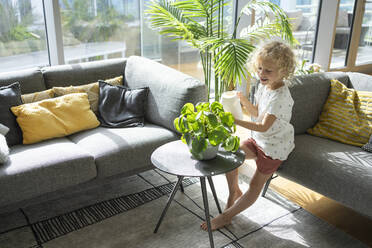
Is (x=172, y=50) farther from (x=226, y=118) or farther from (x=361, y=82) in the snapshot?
(x=226, y=118)

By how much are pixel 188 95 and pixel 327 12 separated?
3.41 m

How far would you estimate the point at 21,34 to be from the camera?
10.2ft

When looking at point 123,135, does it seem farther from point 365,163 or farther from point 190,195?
point 365,163

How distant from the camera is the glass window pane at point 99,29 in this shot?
3266 mm

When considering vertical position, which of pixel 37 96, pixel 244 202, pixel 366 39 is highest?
pixel 366 39

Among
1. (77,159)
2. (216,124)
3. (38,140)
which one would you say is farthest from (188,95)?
(38,140)

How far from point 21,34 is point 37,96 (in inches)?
36.1

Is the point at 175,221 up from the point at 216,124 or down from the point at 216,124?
down

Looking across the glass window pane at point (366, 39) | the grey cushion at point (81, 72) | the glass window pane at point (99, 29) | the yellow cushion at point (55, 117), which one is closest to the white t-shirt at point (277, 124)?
the yellow cushion at point (55, 117)

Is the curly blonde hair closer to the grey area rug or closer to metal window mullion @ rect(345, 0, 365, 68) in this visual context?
the grey area rug

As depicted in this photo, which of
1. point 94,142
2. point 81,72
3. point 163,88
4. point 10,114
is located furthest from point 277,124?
point 10,114

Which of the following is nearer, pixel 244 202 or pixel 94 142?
pixel 244 202

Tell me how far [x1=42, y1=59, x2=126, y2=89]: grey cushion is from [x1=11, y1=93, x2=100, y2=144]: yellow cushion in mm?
220

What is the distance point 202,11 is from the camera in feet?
8.72
